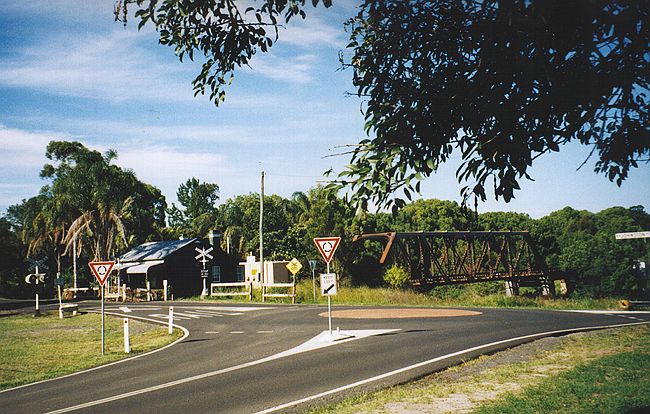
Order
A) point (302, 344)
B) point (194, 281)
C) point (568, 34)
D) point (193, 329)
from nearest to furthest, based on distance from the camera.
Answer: point (568, 34) → point (302, 344) → point (193, 329) → point (194, 281)

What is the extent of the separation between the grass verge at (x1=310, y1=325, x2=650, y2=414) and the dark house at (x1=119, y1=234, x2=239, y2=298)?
3883 cm

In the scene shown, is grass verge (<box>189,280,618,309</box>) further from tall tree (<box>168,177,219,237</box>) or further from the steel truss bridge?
tall tree (<box>168,177,219,237</box>)

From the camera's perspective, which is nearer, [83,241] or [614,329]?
[614,329]

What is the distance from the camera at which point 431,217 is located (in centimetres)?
7200

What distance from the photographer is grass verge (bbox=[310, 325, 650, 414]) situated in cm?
730

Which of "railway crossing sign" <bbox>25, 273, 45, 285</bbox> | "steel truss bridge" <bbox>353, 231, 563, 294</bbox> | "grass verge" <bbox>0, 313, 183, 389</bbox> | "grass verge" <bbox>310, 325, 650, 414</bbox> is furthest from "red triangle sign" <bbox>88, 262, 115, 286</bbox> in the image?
"steel truss bridge" <bbox>353, 231, 563, 294</bbox>

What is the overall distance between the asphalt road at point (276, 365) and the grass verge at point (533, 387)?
2.48 feet

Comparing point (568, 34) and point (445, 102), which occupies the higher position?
point (568, 34)

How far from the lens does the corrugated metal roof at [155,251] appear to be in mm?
49344

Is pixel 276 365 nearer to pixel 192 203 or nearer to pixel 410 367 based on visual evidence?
pixel 410 367

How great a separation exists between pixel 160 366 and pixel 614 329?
491 inches

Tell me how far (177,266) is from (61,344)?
3037 centimetres

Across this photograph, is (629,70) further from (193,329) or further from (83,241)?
(83,241)

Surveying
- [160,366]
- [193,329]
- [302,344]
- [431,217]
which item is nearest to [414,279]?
[193,329]
